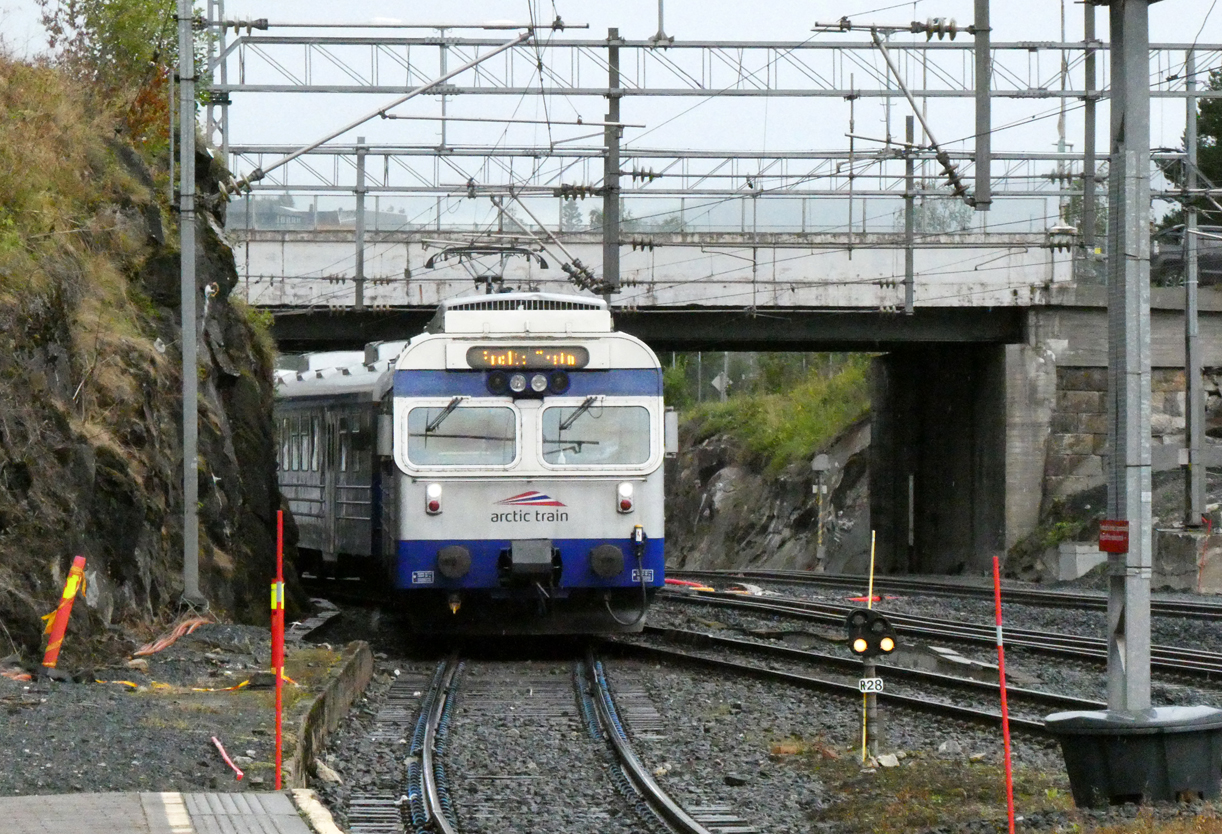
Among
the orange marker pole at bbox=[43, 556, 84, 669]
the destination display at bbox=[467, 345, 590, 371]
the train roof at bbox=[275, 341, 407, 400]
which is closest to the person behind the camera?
the orange marker pole at bbox=[43, 556, 84, 669]

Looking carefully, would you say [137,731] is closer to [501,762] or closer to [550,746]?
[501,762]

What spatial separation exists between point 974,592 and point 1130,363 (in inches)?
791

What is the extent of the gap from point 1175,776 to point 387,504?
10.8 meters

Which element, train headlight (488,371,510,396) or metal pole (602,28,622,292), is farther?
metal pole (602,28,622,292)

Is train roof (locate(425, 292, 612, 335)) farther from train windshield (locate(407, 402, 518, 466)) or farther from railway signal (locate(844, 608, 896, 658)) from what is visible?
railway signal (locate(844, 608, 896, 658))

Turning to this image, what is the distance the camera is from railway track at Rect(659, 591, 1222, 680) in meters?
16.4

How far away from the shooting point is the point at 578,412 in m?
16.6

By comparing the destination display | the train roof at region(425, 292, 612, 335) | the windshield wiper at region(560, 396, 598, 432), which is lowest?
the windshield wiper at region(560, 396, 598, 432)

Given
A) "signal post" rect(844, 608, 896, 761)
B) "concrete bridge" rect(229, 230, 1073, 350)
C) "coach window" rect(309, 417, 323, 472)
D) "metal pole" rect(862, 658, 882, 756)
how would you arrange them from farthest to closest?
"concrete bridge" rect(229, 230, 1073, 350), "coach window" rect(309, 417, 323, 472), "signal post" rect(844, 608, 896, 761), "metal pole" rect(862, 658, 882, 756)

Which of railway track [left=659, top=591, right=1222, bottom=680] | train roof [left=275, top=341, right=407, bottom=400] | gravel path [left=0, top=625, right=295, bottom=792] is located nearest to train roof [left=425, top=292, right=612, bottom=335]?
train roof [left=275, top=341, right=407, bottom=400]

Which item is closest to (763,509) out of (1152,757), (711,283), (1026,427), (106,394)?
(1026,427)

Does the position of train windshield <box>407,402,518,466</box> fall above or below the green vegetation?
below

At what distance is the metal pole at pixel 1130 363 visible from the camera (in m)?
9.26

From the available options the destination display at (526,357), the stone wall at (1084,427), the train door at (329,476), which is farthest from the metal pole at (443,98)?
the stone wall at (1084,427)
